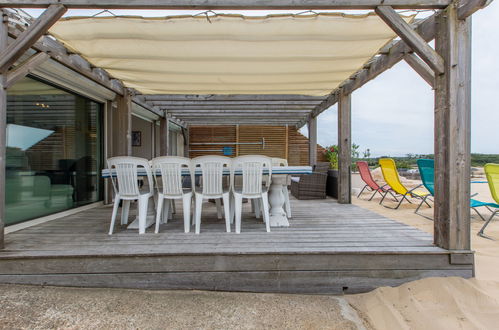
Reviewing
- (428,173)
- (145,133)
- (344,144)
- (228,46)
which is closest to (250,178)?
(228,46)

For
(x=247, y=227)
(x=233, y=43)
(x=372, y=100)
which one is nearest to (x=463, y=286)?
(x=247, y=227)

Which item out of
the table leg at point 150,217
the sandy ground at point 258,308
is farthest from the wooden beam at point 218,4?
the sandy ground at point 258,308

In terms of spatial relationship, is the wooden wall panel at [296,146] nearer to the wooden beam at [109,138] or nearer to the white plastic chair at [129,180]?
the wooden beam at [109,138]

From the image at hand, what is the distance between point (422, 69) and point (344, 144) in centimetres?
274

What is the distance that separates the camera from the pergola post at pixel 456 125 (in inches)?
102

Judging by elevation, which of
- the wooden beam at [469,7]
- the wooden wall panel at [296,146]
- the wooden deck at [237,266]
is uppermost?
the wooden beam at [469,7]

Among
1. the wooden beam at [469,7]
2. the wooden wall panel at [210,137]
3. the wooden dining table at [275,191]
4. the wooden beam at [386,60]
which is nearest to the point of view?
the wooden beam at [469,7]

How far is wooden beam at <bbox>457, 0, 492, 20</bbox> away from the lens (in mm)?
2347

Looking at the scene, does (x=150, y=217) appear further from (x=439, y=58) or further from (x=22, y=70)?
(x=439, y=58)

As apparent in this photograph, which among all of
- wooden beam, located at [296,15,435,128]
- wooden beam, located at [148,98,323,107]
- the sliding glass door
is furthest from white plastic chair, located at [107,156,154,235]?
wooden beam, located at [148,98,323,107]

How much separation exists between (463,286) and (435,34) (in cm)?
245

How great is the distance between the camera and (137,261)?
8.42 feet

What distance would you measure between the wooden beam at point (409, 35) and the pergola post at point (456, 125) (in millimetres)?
88

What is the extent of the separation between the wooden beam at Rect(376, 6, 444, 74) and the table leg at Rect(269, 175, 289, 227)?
202 cm
